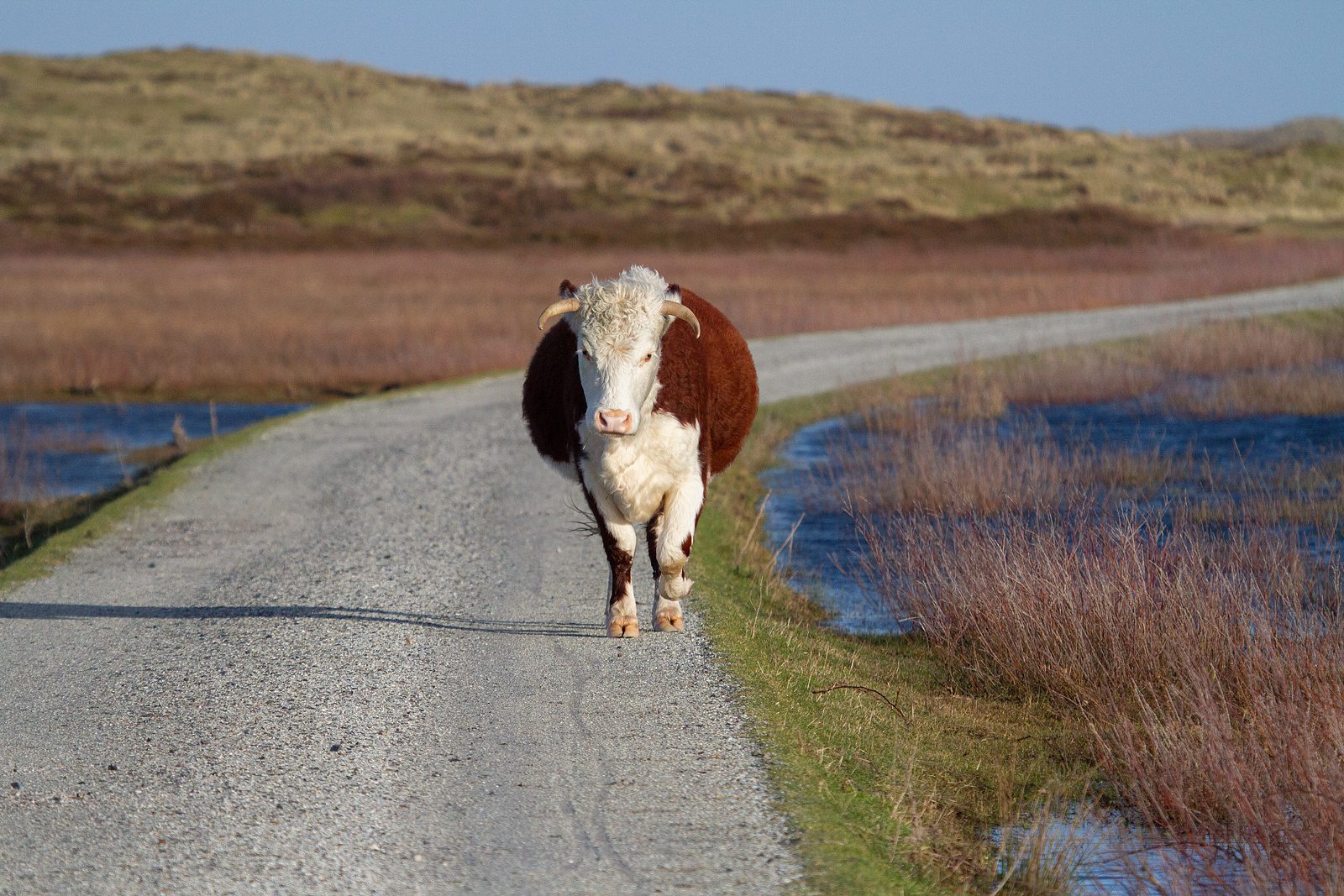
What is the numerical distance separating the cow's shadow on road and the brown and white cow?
556 mm

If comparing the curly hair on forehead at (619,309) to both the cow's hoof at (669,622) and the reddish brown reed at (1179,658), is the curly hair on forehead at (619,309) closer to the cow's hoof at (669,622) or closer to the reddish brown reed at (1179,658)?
the cow's hoof at (669,622)

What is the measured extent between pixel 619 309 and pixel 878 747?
8.55 ft

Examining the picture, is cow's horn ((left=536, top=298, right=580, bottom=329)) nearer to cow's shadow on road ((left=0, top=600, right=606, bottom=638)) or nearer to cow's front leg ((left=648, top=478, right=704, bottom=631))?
cow's front leg ((left=648, top=478, right=704, bottom=631))

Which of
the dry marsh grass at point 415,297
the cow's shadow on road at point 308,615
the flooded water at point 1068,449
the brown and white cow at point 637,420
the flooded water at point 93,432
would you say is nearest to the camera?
the flooded water at point 1068,449

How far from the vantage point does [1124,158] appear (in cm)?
9506

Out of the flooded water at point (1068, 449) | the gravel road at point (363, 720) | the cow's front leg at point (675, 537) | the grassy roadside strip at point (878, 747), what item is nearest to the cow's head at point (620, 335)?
the cow's front leg at point (675, 537)

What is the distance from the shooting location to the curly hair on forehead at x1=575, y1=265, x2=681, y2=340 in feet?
25.5

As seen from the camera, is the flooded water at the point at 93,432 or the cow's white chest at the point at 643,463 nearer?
the cow's white chest at the point at 643,463

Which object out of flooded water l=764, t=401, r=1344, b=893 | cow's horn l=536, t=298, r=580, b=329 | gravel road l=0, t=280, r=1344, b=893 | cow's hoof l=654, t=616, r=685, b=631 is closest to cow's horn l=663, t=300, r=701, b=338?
cow's horn l=536, t=298, r=580, b=329

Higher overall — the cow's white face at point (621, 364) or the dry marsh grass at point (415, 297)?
the cow's white face at point (621, 364)

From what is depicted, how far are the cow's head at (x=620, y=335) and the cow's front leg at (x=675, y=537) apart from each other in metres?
0.53

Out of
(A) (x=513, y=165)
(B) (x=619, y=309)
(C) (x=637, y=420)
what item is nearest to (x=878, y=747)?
(C) (x=637, y=420)

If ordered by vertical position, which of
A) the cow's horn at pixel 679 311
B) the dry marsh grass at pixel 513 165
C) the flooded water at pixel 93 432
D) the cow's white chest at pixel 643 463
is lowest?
the flooded water at pixel 93 432

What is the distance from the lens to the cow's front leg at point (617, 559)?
8234mm
